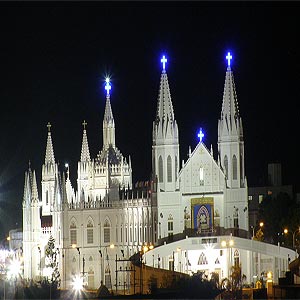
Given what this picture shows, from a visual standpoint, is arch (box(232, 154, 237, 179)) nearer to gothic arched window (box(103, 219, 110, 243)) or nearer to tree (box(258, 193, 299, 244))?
tree (box(258, 193, 299, 244))

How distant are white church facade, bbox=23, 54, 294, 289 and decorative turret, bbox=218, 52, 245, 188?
8 cm

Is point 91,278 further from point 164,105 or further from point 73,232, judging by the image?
point 164,105

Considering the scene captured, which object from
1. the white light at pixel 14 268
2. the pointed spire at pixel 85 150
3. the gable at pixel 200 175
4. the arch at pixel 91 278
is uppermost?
the pointed spire at pixel 85 150

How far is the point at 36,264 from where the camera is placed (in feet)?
534

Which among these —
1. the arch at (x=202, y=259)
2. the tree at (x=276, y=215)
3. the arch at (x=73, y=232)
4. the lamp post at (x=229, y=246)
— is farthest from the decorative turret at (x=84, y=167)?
the lamp post at (x=229, y=246)

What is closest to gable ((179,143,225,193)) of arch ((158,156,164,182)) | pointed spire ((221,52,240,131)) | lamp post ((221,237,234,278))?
arch ((158,156,164,182))

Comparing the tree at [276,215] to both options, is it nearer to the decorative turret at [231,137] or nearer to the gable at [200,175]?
the decorative turret at [231,137]

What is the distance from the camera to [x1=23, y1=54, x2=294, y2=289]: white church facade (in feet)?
465

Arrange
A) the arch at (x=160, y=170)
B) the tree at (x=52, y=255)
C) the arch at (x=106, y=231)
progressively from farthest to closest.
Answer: the arch at (x=106, y=231), the tree at (x=52, y=255), the arch at (x=160, y=170)

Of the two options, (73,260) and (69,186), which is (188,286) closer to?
(73,260)

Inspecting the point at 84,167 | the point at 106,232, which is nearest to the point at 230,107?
the point at 106,232

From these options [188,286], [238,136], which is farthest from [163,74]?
[188,286]

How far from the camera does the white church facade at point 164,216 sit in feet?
465

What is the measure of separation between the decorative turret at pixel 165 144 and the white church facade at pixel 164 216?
8 cm
